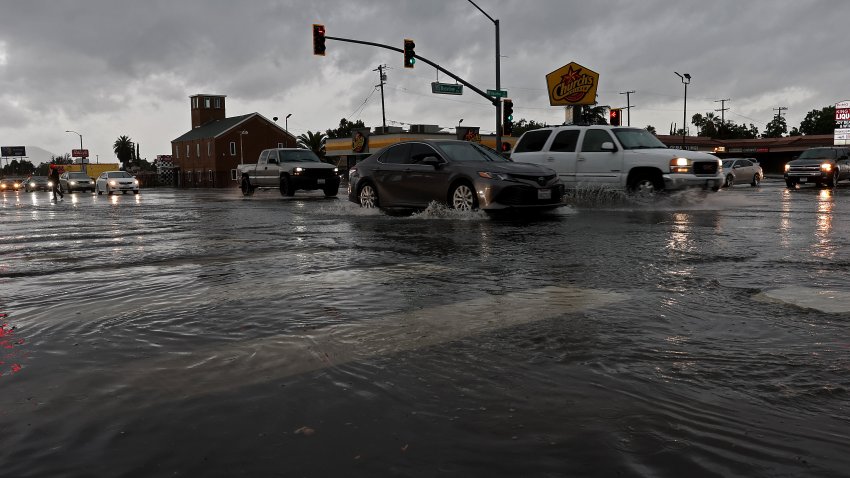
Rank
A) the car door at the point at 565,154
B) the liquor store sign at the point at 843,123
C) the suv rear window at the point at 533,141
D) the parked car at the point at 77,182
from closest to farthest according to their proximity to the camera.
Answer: the car door at the point at 565,154 → the suv rear window at the point at 533,141 → the parked car at the point at 77,182 → the liquor store sign at the point at 843,123

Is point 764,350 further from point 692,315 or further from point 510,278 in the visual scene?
point 510,278

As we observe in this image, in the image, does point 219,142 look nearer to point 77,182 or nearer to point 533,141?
point 77,182

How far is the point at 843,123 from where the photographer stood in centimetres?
7444

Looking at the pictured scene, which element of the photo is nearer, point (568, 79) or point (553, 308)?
point (553, 308)

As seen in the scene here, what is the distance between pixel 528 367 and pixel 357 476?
4.26 ft

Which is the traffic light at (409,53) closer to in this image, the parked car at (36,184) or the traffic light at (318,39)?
the traffic light at (318,39)

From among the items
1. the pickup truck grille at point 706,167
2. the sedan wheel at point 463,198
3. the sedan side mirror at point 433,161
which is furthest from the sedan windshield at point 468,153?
the pickup truck grille at point 706,167

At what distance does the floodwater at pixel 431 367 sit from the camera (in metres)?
2.32

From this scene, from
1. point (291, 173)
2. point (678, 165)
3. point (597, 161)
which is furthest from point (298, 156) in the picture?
point (678, 165)

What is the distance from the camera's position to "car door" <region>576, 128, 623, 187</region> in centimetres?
1527

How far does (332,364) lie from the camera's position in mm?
3334

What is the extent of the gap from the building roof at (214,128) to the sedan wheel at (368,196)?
219ft

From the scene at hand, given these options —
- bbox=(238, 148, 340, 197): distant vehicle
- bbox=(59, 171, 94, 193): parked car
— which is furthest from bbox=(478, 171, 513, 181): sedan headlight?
bbox=(59, 171, 94, 193): parked car

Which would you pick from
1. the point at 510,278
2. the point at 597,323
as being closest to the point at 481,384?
the point at 597,323
